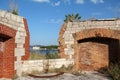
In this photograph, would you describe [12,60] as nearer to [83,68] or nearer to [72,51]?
[72,51]

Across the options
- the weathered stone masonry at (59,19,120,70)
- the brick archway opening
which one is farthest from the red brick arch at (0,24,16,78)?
the brick archway opening

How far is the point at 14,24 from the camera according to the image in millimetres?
9820

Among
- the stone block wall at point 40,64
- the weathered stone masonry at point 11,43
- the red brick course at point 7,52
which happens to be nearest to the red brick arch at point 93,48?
the stone block wall at point 40,64

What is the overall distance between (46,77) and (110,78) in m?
2.83

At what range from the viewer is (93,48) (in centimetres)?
1250

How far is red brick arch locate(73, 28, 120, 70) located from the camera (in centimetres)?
1204

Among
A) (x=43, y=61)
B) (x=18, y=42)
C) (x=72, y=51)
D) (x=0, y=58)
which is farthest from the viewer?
(x=72, y=51)

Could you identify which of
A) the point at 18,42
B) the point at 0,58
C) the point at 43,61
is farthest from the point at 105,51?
the point at 0,58

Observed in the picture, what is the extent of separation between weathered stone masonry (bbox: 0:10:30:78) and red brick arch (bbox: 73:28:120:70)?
128 inches

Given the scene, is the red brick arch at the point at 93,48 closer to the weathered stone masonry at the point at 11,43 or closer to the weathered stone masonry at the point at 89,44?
the weathered stone masonry at the point at 89,44

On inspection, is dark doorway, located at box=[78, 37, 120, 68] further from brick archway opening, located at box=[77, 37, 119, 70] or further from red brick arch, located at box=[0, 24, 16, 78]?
red brick arch, located at box=[0, 24, 16, 78]

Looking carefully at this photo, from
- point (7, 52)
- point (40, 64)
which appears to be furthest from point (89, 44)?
point (7, 52)

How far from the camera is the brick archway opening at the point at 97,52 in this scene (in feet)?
40.3

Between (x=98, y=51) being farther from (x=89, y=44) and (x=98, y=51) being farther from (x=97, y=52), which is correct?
(x=89, y=44)
